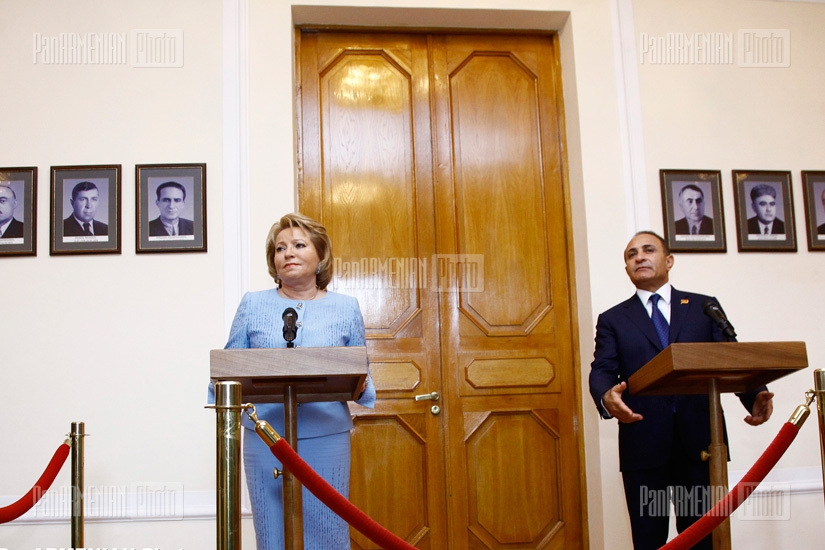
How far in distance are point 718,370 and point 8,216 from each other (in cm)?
361

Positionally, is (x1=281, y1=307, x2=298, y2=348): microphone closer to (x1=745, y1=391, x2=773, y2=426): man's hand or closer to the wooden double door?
(x1=745, y1=391, x2=773, y2=426): man's hand

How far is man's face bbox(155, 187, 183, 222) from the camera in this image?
4.45 meters

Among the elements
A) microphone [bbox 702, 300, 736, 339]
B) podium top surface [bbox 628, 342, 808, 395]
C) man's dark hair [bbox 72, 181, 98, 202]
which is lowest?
podium top surface [bbox 628, 342, 808, 395]

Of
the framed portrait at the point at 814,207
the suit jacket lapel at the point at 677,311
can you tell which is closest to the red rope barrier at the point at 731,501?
the suit jacket lapel at the point at 677,311

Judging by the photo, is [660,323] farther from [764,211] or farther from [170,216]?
[170,216]

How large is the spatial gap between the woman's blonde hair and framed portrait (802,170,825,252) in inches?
122

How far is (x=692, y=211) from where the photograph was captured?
4.77m

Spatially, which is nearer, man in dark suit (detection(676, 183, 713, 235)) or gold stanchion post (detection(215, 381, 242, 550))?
gold stanchion post (detection(215, 381, 242, 550))

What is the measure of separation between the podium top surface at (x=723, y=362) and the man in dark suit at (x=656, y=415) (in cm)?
39

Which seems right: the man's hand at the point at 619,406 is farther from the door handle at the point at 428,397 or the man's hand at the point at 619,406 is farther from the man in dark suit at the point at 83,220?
the man in dark suit at the point at 83,220

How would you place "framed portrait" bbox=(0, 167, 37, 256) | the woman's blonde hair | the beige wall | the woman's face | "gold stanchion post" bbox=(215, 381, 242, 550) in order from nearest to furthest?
1. "gold stanchion post" bbox=(215, 381, 242, 550)
2. the woman's face
3. the woman's blonde hair
4. the beige wall
5. "framed portrait" bbox=(0, 167, 37, 256)

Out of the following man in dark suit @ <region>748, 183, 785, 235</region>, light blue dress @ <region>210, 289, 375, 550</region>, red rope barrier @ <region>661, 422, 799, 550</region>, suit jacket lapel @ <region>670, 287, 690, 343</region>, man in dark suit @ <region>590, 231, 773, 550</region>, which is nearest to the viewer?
red rope barrier @ <region>661, 422, 799, 550</region>

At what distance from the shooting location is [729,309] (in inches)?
186

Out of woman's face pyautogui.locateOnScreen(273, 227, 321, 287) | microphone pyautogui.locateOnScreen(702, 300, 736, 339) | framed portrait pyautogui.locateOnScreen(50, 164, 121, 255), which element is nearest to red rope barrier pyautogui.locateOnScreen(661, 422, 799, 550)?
microphone pyautogui.locateOnScreen(702, 300, 736, 339)
